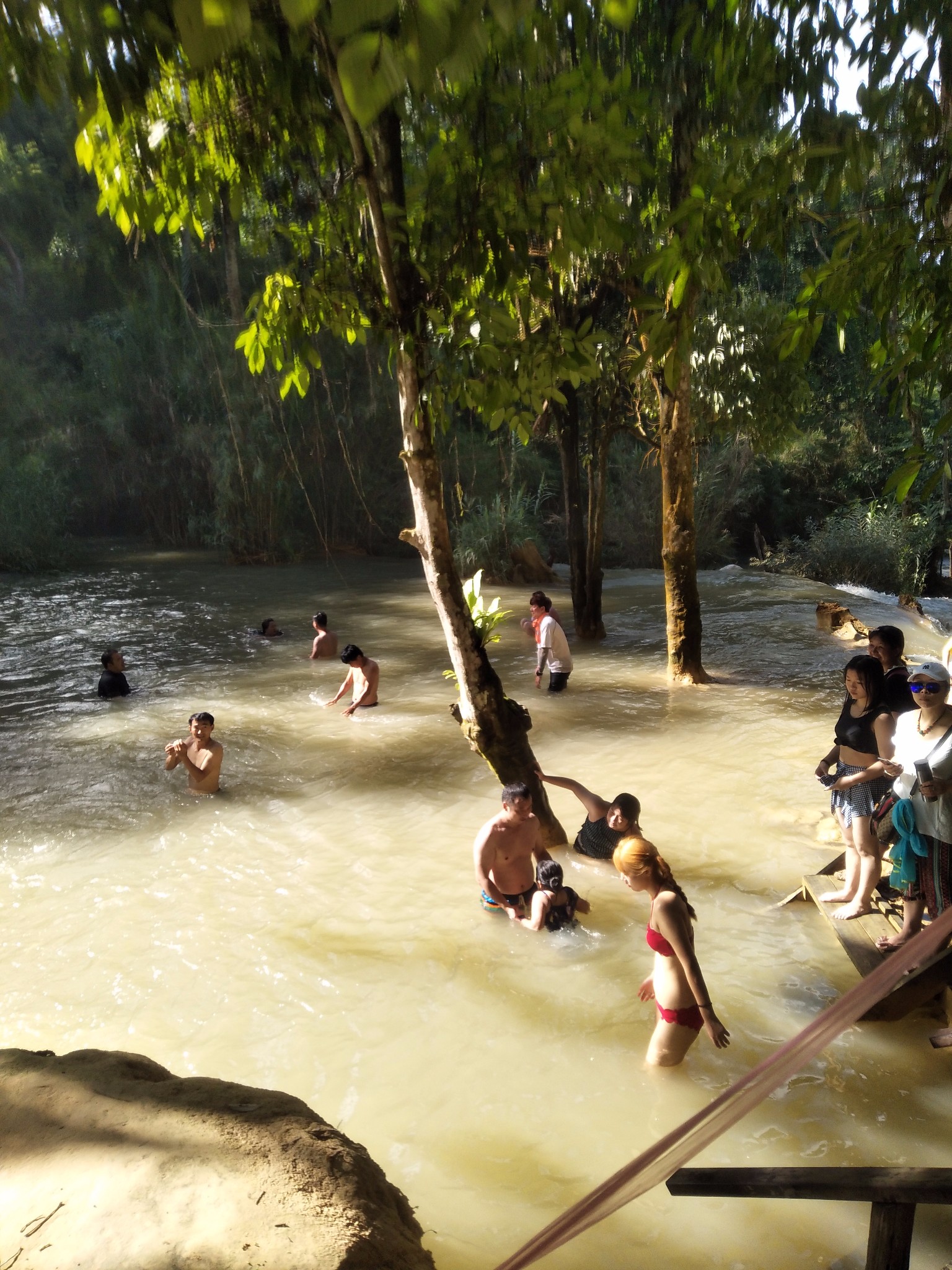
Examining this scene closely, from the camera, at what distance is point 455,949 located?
533 centimetres

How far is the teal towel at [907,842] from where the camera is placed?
4.29m

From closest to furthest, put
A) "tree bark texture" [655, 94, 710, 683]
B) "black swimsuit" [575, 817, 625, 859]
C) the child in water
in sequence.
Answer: the child in water, "black swimsuit" [575, 817, 625, 859], "tree bark texture" [655, 94, 710, 683]

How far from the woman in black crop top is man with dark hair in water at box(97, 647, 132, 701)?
9.53 meters

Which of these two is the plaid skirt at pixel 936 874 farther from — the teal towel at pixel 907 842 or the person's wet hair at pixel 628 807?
the person's wet hair at pixel 628 807

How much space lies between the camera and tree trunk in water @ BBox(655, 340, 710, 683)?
9.90m

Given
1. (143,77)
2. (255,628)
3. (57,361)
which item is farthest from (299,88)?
(57,361)

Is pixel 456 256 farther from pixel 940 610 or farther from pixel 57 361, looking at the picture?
pixel 57 361

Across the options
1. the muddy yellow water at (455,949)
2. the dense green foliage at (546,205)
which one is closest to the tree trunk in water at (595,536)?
the dense green foliage at (546,205)

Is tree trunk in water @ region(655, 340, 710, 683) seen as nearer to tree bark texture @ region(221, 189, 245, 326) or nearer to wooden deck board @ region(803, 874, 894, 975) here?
wooden deck board @ region(803, 874, 894, 975)

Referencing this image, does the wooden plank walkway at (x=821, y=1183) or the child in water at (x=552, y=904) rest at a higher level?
the wooden plank walkway at (x=821, y=1183)

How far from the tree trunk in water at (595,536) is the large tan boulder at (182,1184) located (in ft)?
36.1

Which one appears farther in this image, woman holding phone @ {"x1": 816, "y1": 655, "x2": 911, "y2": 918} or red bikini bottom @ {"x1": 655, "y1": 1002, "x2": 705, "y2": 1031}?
woman holding phone @ {"x1": 816, "y1": 655, "x2": 911, "y2": 918}


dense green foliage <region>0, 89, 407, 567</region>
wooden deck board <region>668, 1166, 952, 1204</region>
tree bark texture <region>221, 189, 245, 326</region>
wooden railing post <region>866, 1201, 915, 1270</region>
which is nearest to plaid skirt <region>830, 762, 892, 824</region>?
wooden railing post <region>866, 1201, 915, 1270</region>

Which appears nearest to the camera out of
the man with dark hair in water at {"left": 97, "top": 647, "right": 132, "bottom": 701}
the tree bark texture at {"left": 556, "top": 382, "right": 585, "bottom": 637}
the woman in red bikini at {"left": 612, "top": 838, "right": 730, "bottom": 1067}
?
the woman in red bikini at {"left": 612, "top": 838, "right": 730, "bottom": 1067}
